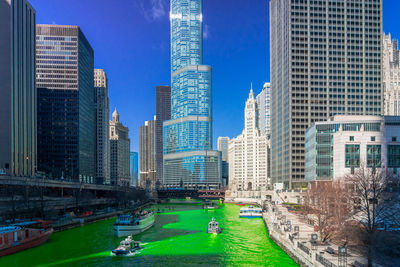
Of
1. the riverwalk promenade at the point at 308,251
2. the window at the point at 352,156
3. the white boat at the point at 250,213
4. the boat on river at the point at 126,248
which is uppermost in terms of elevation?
the window at the point at 352,156

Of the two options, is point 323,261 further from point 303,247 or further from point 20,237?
point 20,237

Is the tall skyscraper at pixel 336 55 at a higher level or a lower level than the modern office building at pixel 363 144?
higher

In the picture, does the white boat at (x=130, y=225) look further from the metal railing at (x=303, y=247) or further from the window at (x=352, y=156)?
the window at (x=352, y=156)

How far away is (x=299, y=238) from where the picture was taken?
6000cm

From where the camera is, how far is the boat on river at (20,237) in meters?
61.9

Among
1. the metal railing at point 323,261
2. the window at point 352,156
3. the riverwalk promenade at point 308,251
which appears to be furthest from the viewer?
the window at point 352,156

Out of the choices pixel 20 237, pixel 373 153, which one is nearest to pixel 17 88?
pixel 20 237

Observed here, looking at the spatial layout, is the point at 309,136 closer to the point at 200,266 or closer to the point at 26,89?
the point at 200,266

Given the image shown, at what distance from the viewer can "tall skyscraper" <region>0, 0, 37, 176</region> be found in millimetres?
159000

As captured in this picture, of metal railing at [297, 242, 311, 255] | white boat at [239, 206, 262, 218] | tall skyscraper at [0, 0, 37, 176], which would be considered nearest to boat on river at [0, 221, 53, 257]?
metal railing at [297, 242, 311, 255]

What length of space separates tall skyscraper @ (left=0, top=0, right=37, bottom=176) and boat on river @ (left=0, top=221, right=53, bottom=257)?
290 feet

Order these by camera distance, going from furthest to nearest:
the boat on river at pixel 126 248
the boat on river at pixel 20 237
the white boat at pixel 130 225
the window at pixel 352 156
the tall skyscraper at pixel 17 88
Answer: the tall skyscraper at pixel 17 88 → the window at pixel 352 156 → the white boat at pixel 130 225 → the boat on river at pixel 126 248 → the boat on river at pixel 20 237

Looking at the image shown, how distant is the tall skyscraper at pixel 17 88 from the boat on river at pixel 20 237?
290 ft

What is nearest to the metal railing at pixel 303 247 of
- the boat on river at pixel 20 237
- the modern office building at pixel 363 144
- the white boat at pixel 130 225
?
the modern office building at pixel 363 144
